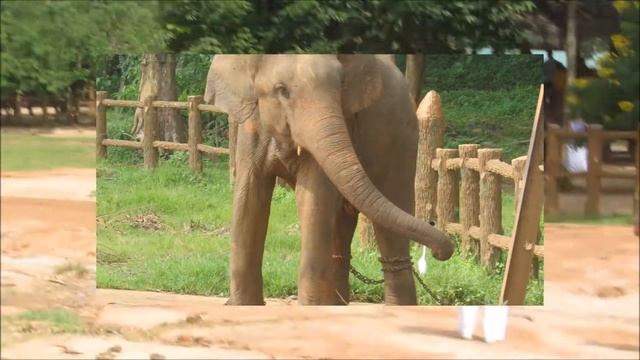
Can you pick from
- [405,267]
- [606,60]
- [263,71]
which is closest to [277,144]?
[263,71]

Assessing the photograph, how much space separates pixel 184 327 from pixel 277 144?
1.29m

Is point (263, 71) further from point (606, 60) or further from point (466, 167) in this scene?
point (606, 60)

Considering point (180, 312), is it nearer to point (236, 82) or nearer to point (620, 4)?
point (236, 82)

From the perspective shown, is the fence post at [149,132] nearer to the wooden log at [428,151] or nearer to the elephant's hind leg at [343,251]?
the elephant's hind leg at [343,251]

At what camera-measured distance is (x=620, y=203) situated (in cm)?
727

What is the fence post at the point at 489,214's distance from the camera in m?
7.21

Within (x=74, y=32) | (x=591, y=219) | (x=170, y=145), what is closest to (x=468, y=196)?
(x=591, y=219)

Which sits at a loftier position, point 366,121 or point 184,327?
point 366,121

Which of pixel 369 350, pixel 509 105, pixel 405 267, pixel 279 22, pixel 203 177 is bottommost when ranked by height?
pixel 369 350

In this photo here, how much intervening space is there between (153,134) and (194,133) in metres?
0.24

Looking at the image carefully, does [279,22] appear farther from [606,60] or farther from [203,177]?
[606,60]

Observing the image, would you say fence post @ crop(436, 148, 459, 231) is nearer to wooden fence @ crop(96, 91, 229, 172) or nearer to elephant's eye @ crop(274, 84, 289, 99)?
elephant's eye @ crop(274, 84, 289, 99)

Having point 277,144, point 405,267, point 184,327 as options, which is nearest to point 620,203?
point 405,267

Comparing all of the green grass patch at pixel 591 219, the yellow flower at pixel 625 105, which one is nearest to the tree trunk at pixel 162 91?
the green grass patch at pixel 591 219
